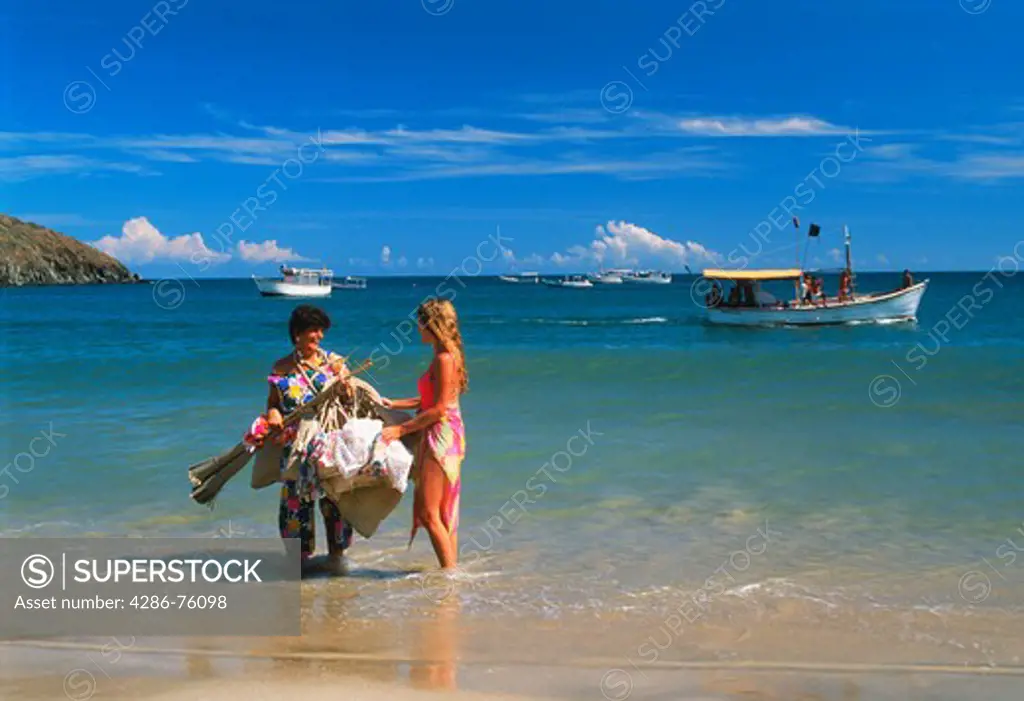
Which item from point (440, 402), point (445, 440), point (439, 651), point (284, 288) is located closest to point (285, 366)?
point (440, 402)

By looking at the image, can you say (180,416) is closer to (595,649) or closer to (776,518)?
(776,518)

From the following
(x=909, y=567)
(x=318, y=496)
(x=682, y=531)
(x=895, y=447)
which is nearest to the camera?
(x=318, y=496)

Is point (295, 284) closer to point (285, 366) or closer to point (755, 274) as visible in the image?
point (755, 274)

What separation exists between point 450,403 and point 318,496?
1.01m

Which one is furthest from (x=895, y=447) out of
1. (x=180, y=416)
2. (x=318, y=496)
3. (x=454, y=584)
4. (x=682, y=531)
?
(x=180, y=416)

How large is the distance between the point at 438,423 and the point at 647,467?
505 cm

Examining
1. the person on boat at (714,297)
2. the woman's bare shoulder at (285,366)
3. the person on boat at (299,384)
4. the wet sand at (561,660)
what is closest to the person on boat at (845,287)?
the person on boat at (714,297)

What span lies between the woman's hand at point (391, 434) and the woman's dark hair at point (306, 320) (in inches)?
29.2

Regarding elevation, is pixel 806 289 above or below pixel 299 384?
above

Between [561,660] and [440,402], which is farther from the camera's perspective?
[440,402]

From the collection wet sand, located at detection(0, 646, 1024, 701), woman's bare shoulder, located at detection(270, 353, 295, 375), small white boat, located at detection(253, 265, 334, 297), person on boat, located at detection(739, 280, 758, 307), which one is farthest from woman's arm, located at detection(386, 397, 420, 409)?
small white boat, located at detection(253, 265, 334, 297)

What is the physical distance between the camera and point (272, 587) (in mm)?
6508

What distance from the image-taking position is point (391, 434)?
20.6 feet

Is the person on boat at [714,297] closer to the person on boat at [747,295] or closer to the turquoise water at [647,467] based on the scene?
the person on boat at [747,295]
